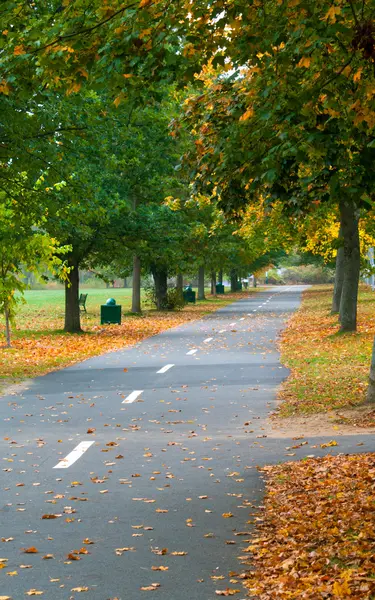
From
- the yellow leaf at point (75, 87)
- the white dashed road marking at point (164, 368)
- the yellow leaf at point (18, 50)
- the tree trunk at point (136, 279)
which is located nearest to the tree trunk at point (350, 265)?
the white dashed road marking at point (164, 368)

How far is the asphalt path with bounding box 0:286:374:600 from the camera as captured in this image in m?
6.35

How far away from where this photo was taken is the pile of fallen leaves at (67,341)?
2211cm

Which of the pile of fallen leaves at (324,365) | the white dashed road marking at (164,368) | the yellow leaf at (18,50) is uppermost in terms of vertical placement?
the yellow leaf at (18,50)

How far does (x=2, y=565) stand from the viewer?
6523 mm

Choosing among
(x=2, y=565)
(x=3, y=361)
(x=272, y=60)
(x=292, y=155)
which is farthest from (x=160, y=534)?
(x=3, y=361)

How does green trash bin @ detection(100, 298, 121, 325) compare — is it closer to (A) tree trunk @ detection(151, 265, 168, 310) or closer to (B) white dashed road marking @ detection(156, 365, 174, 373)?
(A) tree trunk @ detection(151, 265, 168, 310)

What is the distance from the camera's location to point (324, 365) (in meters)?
20.2

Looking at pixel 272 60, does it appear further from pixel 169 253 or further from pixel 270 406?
pixel 169 253

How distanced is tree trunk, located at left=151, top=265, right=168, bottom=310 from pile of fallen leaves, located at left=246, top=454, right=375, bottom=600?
4052 cm

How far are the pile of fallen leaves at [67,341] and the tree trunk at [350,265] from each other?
6.36 metres

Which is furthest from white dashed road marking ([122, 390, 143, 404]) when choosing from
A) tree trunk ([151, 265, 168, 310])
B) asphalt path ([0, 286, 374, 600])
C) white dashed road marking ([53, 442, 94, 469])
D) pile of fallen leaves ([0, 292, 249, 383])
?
tree trunk ([151, 265, 168, 310])

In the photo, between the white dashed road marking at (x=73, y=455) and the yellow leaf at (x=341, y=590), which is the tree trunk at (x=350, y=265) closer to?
the white dashed road marking at (x=73, y=455)

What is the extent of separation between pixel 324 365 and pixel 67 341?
11.7m

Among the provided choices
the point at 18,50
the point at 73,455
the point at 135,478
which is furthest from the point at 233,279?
the point at 18,50
